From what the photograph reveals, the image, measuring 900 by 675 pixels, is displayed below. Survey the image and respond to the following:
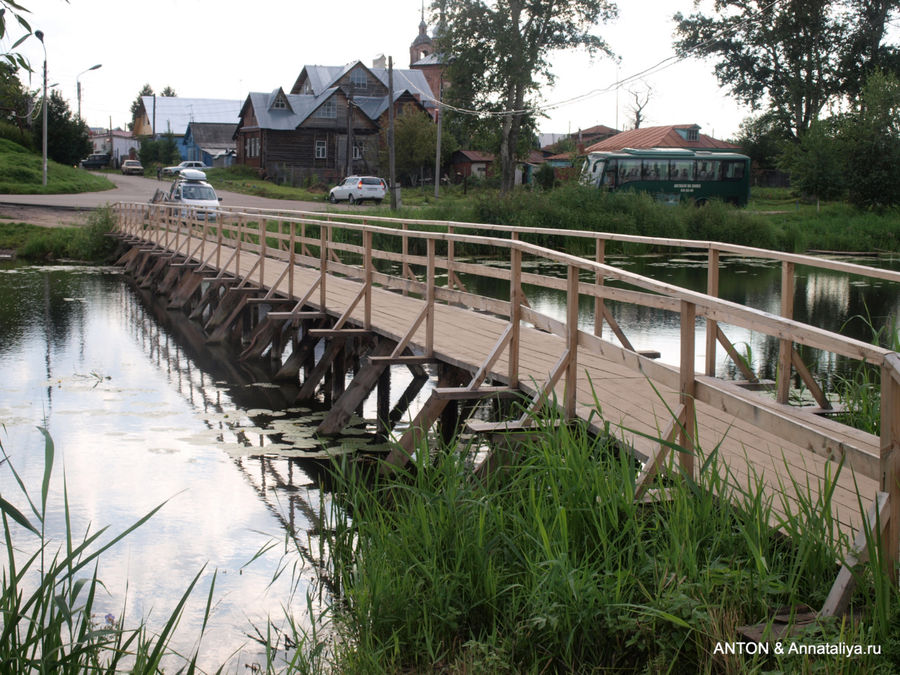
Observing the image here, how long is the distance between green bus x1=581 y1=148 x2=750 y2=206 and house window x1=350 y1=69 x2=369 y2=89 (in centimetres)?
2692

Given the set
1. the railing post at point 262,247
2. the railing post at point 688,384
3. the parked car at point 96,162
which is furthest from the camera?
the parked car at point 96,162

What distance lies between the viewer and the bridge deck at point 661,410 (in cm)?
442

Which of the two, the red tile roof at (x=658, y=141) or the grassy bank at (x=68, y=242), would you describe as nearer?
the grassy bank at (x=68, y=242)

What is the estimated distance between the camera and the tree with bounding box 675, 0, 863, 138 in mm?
51219

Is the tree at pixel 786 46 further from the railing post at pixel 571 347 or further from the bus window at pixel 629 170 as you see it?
the railing post at pixel 571 347

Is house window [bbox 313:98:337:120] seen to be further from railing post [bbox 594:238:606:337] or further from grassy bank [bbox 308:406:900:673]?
grassy bank [bbox 308:406:900:673]

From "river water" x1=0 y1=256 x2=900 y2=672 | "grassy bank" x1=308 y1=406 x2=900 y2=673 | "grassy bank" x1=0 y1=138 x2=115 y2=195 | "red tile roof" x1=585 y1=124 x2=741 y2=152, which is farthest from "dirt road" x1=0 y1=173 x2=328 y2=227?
"grassy bank" x1=308 y1=406 x2=900 y2=673

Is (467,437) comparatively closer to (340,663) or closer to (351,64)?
(340,663)

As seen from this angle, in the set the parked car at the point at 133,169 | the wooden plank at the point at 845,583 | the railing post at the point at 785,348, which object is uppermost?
the parked car at the point at 133,169

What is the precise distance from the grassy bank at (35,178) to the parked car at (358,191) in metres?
10.7

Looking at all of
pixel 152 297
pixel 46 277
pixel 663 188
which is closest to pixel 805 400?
pixel 152 297

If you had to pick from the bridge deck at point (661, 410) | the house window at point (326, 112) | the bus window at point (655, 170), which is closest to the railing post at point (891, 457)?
the bridge deck at point (661, 410)

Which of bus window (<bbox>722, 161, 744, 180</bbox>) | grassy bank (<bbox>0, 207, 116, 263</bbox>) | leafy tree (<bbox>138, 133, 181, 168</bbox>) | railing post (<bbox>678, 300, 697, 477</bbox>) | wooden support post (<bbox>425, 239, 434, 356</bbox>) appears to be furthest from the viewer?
leafy tree (<bbox>138, 133, 181, 168</bbox>)

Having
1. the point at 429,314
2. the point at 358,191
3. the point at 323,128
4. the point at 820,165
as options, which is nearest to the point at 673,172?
the point at 820,165
